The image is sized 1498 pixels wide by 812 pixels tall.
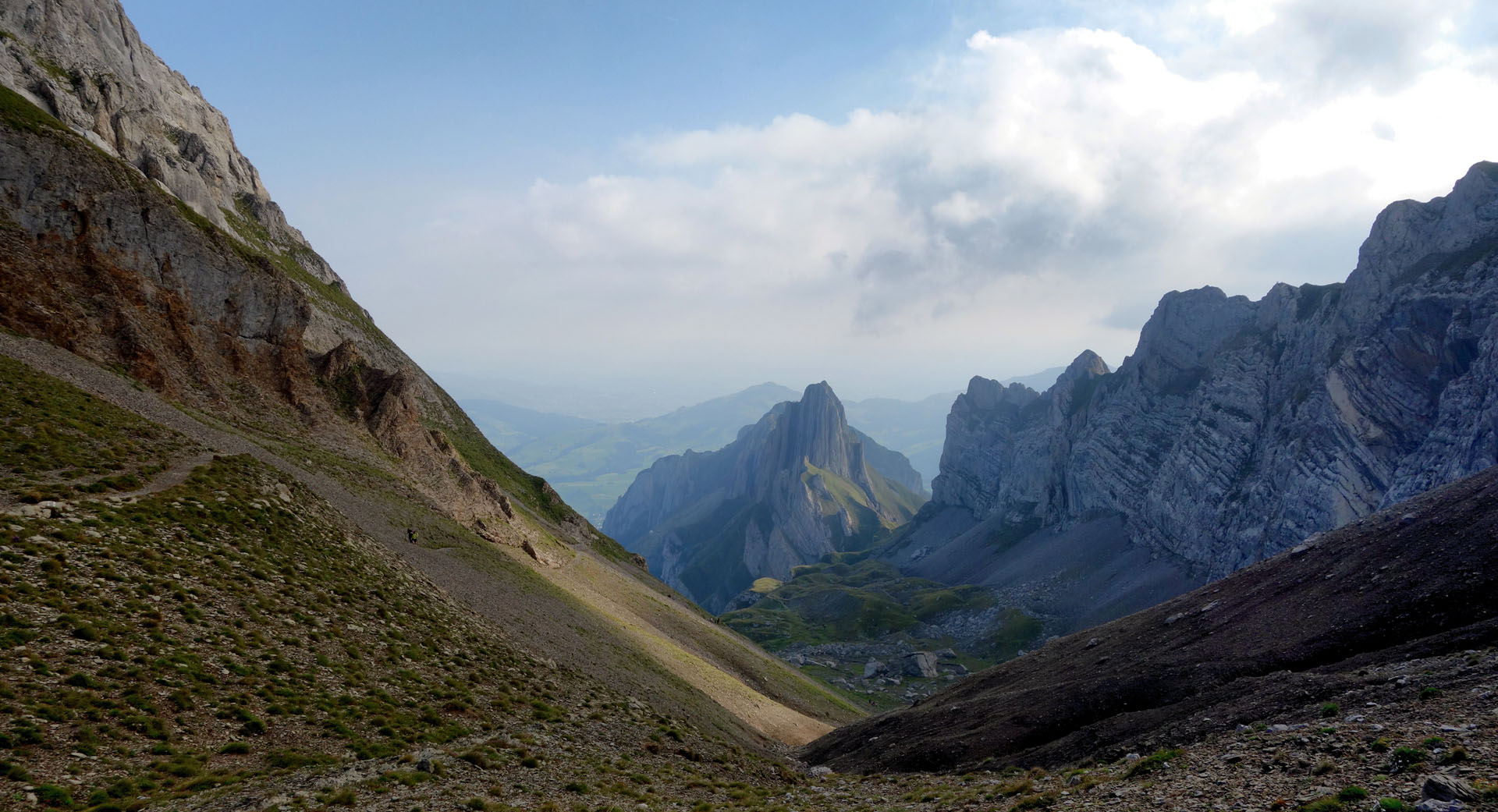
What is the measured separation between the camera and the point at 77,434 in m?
40.0

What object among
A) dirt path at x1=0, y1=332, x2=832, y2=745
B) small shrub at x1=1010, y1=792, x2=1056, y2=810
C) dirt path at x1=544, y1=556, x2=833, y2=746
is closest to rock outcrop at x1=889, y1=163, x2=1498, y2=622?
dirt path at x1=544, y1=556, x2=833, y2=746

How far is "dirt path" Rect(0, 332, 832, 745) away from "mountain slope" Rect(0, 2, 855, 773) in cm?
29

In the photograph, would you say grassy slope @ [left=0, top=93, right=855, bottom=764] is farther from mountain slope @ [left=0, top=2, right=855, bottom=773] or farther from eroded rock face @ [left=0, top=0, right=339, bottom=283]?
eroded rock face @ [left=0, top=0, right=339, bottom=283]

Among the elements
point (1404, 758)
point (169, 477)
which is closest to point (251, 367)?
point (169, 477)

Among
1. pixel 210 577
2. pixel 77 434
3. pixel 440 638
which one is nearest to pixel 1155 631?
pixel 440 638

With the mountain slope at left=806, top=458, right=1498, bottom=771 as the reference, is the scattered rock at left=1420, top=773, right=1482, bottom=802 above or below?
above

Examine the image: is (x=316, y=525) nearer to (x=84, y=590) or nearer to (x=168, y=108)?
(x=84, y=590)

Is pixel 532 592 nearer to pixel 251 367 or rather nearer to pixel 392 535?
pixel 392 535

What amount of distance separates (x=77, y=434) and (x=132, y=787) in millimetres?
32800

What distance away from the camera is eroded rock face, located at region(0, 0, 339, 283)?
77250 mm

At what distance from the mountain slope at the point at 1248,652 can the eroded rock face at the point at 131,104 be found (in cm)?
10336

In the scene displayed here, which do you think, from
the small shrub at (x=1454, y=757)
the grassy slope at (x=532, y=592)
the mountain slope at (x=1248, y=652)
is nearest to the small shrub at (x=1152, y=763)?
the mountain slope at (x=1248, y=652)

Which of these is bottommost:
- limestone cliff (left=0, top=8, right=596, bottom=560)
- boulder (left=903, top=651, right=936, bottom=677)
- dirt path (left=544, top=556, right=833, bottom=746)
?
boulder (left=903, top=651, right=936, bottom=677)

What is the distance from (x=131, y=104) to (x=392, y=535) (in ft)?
272
